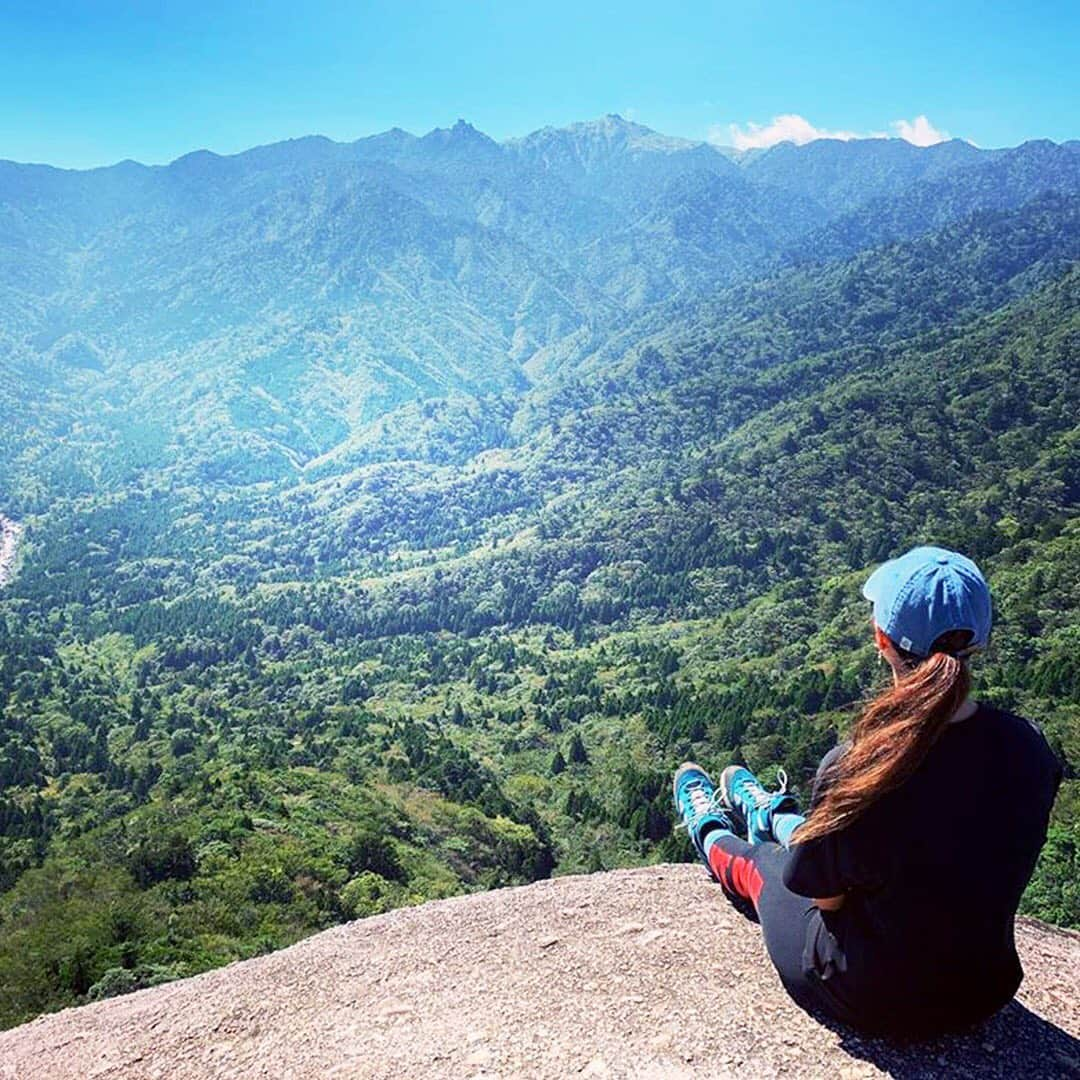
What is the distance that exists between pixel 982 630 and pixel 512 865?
6120 cm

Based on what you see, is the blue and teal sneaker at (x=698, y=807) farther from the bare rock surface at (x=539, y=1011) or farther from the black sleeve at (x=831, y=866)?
the black sleeve at (x=831, y=866)

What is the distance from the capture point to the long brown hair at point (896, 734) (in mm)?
4723

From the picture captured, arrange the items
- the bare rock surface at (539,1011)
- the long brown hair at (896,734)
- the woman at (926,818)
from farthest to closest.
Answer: the bare rock surface at (539,1011) → the woman at (926,818) → the long brown hair at (896,734)

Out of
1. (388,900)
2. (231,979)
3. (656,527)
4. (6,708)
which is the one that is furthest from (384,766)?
(656,527)

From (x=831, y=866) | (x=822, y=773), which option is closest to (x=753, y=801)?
(x=831, y=866)

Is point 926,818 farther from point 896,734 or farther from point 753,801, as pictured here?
point 753,801

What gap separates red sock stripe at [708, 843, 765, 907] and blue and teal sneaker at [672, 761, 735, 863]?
23cm

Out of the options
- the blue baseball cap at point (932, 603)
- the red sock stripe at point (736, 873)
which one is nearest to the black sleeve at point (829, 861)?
the blue baseball cap at point (932, 603)

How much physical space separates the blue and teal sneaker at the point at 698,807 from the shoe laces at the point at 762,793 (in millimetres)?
Result: 406

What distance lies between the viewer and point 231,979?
10383 millimetres

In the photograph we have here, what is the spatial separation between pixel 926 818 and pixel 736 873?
11.5 ft

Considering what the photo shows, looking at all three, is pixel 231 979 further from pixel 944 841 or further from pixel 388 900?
pixel 388 900

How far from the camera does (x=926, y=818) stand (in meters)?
4.93

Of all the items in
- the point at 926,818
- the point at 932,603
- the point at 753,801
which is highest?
the point at 932,603
